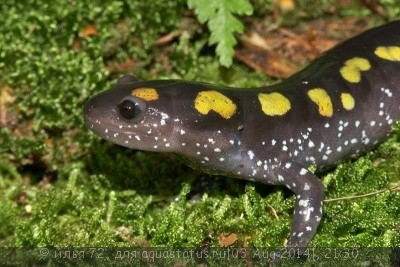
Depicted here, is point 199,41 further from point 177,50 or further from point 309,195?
point 309,195

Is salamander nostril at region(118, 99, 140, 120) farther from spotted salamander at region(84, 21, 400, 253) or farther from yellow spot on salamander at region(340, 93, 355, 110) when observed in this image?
yellow spot on salamander at region(340, 93, 355, 110)

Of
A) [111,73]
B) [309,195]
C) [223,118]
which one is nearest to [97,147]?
[111,73]

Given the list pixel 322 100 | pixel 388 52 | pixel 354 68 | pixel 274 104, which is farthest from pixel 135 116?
pixel 388 52

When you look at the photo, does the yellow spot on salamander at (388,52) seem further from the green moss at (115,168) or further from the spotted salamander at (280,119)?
the green moss at (115,168)

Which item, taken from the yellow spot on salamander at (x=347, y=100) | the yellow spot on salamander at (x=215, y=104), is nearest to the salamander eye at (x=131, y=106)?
the yellow spot on salamander at (x=215, y=104)

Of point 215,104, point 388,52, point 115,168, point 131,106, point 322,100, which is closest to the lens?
point 131,106
